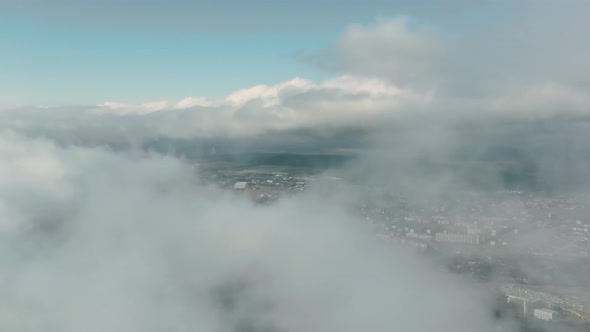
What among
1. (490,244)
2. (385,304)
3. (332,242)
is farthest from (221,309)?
(490,244)

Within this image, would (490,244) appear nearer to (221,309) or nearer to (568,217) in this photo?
(568,217)

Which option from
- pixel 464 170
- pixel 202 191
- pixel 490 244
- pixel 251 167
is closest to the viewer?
pixel 490 244

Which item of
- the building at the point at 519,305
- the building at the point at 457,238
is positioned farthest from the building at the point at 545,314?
the building at the point at 457,238

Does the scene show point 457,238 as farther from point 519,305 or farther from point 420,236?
point 519,305

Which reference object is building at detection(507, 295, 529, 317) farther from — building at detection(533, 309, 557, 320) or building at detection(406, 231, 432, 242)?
building at detection(406, 231, 432, 242)

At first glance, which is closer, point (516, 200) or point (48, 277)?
point (48, 277)

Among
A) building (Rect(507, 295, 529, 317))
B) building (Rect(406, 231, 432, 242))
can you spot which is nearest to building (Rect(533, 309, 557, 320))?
building (Rect(507, 295, 529, 317))
